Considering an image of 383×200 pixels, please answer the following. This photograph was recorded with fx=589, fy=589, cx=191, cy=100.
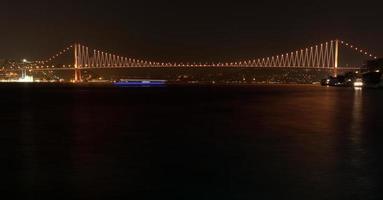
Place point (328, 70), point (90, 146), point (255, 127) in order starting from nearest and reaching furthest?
point (90, 146) → point (255, 127) → point (328, 70)

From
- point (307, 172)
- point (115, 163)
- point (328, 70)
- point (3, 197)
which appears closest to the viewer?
point (3, 197)

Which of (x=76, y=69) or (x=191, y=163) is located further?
(x=76, y=69)

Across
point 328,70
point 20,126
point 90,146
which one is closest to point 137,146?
point 90,146

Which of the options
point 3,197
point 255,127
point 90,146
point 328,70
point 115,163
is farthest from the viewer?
point 328,70

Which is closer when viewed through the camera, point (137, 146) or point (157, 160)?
point (157, 160)

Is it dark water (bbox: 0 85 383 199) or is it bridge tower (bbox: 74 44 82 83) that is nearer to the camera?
dark water (bbox: 0 85 383 199)

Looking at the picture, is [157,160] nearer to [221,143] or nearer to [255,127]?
[221,143]

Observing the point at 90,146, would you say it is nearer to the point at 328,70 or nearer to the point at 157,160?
the point at 157,160

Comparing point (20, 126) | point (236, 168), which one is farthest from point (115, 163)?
point (20, 126)

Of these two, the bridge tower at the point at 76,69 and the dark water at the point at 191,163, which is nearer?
the dark water at the point at 191,163
